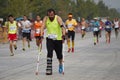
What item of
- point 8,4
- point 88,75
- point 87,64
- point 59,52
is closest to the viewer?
point 88,75

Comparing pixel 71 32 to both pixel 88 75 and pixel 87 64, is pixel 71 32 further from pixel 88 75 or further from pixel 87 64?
pixel 88 75

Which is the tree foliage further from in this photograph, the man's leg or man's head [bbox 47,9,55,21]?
man's head [bbox 47,9,55,21]

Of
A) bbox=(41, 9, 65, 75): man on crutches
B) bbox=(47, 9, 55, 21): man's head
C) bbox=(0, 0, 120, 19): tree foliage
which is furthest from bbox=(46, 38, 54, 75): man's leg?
bbox=(0, 0, 120, 19): tree foliage

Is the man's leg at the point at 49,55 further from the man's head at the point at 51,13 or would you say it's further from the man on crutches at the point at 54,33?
the man's head at the point at 51,13

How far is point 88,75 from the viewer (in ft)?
44.3

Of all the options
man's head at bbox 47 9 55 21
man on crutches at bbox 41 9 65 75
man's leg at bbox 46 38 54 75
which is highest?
man's head at bbox 47 9 55 21

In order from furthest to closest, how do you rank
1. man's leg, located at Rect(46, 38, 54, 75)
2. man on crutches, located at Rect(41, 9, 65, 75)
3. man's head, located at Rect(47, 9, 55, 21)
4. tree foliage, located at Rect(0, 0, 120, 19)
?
tree foliage, located at Rect(0, 0, 120, 19)
man on crutches, located at Rect(41, 9, 65, 75)
man's head, located at Rect(47, 9, 55, 21)
man's leg, located at Rect(46, 38, 54, 75)

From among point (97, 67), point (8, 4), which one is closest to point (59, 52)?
point (97, 67)

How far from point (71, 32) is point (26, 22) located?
3.64 m

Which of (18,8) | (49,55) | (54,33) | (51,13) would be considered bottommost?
(49,55)

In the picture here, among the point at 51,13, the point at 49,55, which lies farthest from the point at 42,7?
the point at 49,55

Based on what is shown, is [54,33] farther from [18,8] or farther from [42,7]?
[42,7]

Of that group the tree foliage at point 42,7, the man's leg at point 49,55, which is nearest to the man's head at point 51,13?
the man's leg at point 49,55

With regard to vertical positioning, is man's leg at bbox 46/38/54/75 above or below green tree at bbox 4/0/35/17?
below
